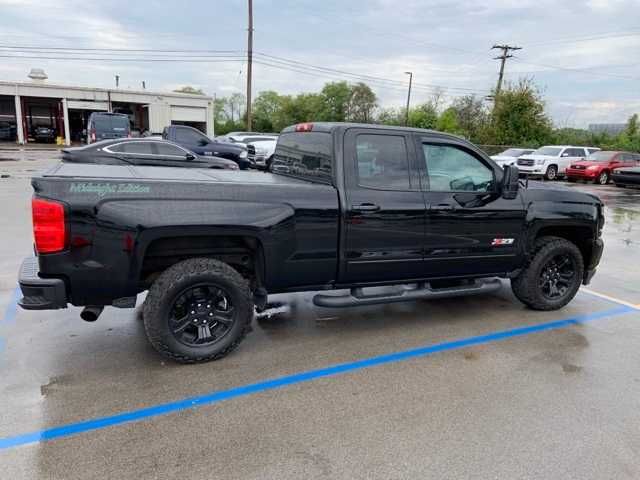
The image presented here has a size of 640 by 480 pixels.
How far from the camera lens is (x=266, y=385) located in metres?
3.70

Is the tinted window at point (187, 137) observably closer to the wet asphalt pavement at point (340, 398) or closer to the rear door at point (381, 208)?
the wet asphalt pavement at point (340, 398)

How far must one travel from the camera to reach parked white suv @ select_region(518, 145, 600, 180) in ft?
77.4

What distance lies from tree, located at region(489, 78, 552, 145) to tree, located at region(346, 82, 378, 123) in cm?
4927

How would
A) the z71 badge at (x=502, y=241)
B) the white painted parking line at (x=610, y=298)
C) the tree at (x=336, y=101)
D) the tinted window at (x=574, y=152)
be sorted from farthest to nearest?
the tree at (x=336, y=101) < the tinted window at (x=574, y=152) < the white painted parking line at (x=610, y=298) < the z71 badge at (x=502, y=241)

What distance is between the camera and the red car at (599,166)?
22.7m

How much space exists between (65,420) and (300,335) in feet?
6.95

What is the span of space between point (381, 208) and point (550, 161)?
72.8ft

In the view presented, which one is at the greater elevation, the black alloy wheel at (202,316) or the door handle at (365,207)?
the door handle at (365,207)

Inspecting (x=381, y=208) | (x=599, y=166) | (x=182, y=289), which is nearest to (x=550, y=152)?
(x=599, y=166)

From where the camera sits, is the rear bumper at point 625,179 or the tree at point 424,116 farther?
the tree at point 424,116

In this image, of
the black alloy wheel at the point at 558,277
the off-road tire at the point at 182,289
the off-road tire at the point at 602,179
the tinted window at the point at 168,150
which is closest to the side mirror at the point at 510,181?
the black alloy wheel at the point at 558,277

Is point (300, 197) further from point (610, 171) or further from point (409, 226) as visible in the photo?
point (610, 171)

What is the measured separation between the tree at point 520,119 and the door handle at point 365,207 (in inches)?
1402

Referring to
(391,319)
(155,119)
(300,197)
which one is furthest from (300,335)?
(155,119)
